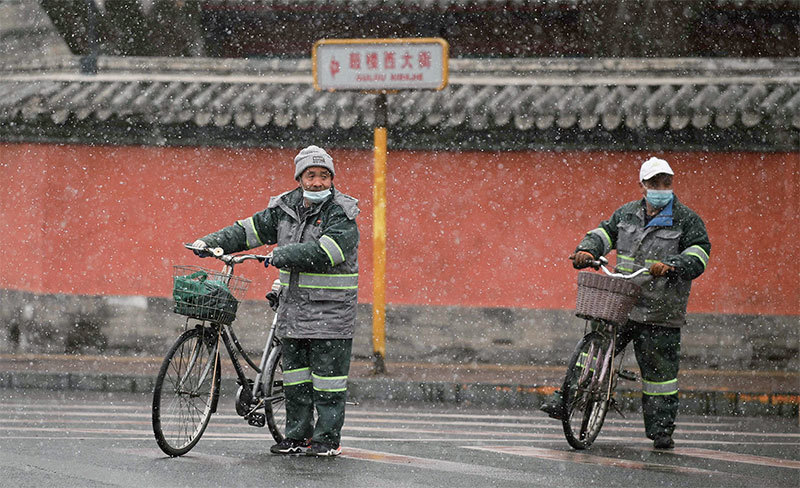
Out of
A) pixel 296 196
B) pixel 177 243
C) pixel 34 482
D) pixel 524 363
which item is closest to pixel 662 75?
pixel 524 363

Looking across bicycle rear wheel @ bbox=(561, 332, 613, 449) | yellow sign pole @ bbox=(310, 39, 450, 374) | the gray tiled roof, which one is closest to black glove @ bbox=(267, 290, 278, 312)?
bicycle rear wheel @ bbox=(561, 332, 613, 449)

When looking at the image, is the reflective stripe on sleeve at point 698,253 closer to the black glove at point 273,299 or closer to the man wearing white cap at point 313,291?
the man wearing white cap at point 313,291

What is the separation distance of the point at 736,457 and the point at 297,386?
9.86ft

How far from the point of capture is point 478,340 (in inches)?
571

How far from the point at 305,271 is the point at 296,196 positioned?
1.79 ft

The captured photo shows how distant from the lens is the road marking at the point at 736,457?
330 inches

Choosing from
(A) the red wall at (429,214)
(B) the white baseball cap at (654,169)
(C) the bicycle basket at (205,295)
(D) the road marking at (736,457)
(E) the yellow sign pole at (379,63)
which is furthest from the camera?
(A) the red wall at (429,214)

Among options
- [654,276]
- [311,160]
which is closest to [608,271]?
[654,276]

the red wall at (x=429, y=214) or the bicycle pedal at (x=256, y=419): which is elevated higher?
the red wall at (x=429, y=214)

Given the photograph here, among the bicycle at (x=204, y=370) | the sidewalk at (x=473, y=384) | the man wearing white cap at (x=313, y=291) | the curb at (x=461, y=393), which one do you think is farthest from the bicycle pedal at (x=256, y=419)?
the sidewalk at (x=473, y=384)

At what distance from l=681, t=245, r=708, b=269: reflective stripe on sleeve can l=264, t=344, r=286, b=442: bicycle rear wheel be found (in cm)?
296

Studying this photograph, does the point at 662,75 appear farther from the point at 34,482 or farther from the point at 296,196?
the point at 34,482

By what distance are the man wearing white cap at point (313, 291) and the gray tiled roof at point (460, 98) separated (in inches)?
245

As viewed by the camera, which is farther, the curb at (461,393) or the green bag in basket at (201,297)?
the curb at (461,393)
